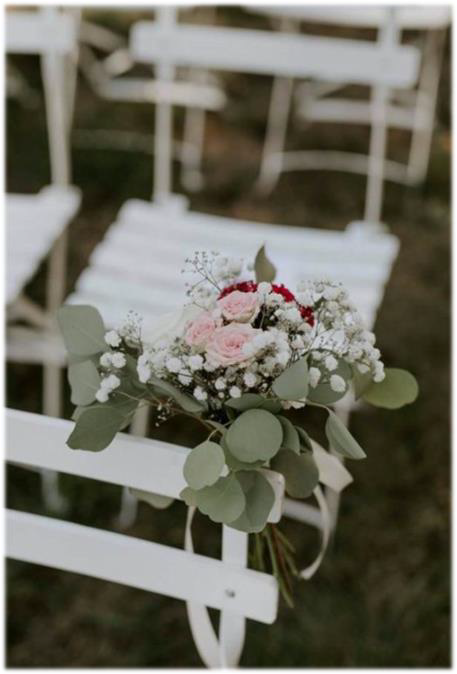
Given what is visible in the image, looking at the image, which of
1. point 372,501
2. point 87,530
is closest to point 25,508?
point 372,501

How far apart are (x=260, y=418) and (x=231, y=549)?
219mm

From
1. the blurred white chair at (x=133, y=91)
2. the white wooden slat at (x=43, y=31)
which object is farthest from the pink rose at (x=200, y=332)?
the blurred white chair at (x=133, y=91)

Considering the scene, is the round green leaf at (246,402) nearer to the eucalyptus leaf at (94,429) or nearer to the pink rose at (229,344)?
the pink rose at (229,344)

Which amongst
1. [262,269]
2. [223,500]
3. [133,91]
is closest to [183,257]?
[262,269]

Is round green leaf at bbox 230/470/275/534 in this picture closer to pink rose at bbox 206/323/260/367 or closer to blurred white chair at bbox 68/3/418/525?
pink rose at bbox 206/323/260/367

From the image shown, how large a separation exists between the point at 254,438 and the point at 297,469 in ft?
0.58

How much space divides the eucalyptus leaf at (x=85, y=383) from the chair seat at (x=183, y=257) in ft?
2.47

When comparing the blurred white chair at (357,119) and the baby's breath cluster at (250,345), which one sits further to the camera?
the blurred white chair at (357,119)

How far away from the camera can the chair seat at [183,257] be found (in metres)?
2.15

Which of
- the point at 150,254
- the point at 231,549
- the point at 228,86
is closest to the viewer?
the point at 231,549

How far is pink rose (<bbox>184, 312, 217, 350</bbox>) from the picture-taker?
1205 millimetres

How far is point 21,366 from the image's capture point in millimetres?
3016

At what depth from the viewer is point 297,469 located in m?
1.29

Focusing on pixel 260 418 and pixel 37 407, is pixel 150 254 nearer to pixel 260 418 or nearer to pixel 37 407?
pixel 37 407
